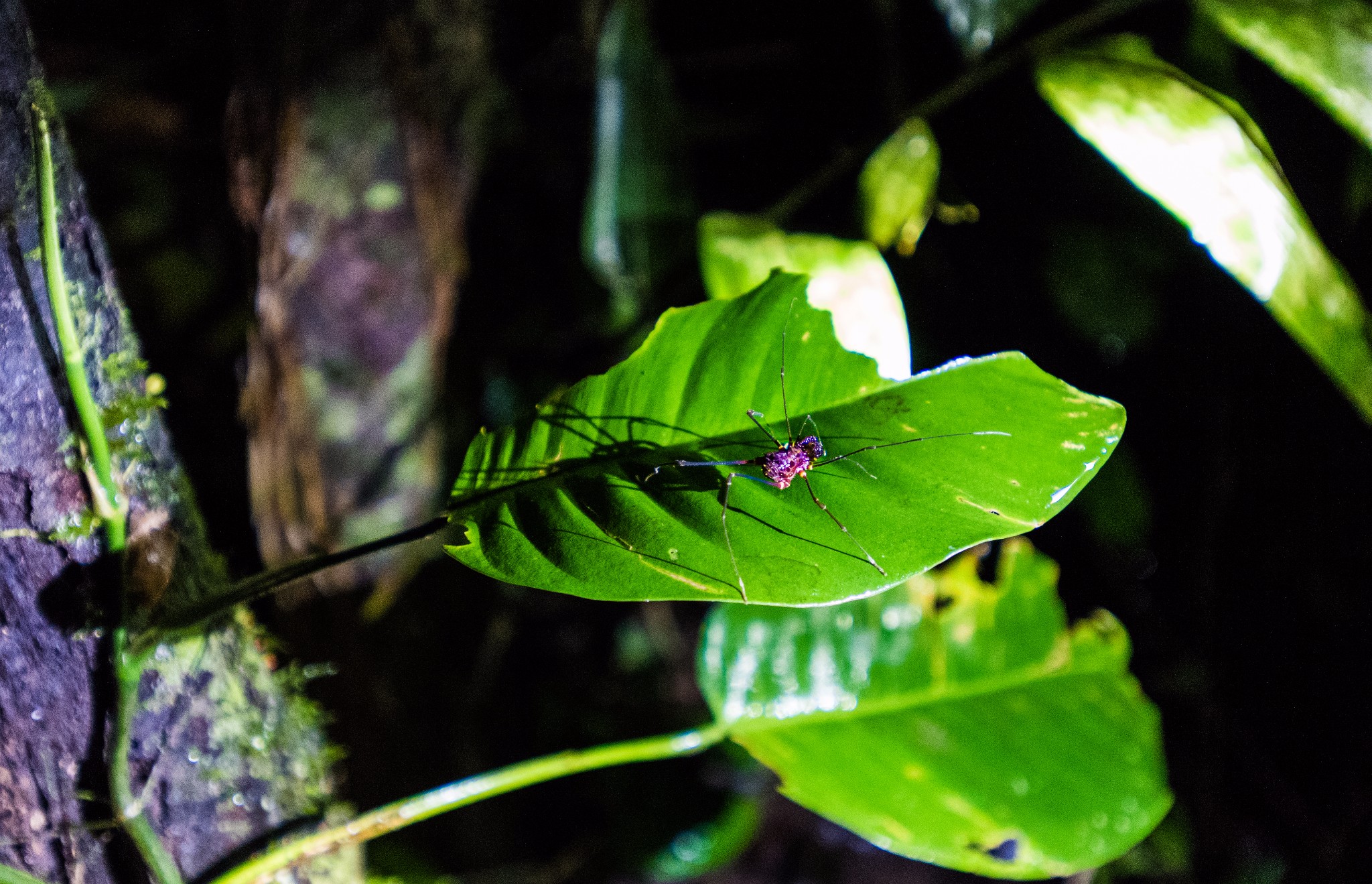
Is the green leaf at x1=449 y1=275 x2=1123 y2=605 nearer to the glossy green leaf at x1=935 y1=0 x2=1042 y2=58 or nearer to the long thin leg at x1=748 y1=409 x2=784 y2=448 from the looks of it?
the long thin leg at x1=748 y1=409 x2=784 y2=448

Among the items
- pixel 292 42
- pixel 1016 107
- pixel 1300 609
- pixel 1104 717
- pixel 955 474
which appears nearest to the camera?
pixel 955 474

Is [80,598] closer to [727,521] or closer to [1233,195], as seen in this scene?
[727,521]

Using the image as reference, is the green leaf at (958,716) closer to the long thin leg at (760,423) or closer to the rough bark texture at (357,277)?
the long thin leg at (760,423)

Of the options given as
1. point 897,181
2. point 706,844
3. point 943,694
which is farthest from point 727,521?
point 706,844

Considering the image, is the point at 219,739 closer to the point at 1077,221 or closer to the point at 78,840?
the point at 78,840

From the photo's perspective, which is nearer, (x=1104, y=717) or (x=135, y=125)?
(x=1104, y=717)

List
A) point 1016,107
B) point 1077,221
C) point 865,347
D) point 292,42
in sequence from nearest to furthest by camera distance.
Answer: point 865,347
point 292,42
point 1016,107
point 1077,221

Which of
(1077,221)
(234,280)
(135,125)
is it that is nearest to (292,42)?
(234,280)
